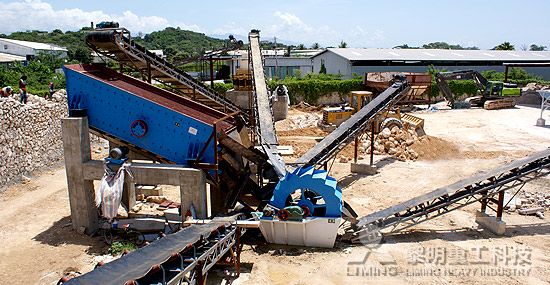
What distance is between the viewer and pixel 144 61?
1670cm

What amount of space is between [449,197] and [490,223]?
153cm

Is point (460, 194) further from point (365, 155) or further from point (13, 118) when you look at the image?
point (13, 118)

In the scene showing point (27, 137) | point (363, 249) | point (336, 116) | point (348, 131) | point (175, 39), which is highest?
point (175, 39)

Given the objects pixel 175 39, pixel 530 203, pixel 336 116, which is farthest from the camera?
pixel 175 39

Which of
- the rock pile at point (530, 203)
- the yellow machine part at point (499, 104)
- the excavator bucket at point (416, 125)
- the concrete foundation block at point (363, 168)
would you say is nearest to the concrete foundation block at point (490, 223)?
the rock pile at point (530, 203)

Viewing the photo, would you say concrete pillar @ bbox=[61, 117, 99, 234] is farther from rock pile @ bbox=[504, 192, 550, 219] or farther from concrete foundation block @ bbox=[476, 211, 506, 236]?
rock pile @ bbox=[504, 192, 550, 219]

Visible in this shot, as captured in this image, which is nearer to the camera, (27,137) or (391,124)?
(27,137)

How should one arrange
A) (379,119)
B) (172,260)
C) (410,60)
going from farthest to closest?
1. (410,60)
2. (379,119)
3. (172,260)

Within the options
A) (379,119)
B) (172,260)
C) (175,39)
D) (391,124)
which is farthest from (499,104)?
(175,39)

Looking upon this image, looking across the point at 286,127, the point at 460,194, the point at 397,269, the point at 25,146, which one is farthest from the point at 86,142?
the point at 286,127

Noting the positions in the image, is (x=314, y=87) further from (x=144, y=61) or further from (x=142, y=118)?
(x=142, y=118)

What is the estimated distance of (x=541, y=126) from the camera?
87.1 feet

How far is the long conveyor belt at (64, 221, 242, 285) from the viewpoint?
566cm

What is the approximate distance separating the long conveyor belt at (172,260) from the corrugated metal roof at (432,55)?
123 feet
